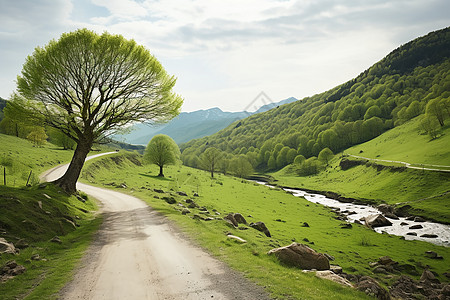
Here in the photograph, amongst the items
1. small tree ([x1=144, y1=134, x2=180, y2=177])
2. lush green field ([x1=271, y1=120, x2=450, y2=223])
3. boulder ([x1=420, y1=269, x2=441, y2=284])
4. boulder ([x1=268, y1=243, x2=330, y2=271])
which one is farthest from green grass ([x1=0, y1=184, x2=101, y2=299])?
lush green field ([x1=271, y1=120, x2=450, y2=223])

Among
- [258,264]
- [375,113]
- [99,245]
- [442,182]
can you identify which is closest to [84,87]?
[99,245]

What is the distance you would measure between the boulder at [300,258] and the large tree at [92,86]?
71.3 ft

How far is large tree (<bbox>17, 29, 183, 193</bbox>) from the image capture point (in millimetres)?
24078

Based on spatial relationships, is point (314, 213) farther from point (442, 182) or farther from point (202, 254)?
point (202, 254)

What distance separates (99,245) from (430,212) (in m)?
62.9

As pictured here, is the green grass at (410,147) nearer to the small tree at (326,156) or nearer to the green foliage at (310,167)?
the small tree at (326,156)

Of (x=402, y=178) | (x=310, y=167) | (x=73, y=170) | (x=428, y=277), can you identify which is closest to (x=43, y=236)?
(x=73, y=170)

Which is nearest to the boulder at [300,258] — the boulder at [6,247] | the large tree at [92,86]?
the boulder at [6,247]

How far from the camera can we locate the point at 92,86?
1026 inches

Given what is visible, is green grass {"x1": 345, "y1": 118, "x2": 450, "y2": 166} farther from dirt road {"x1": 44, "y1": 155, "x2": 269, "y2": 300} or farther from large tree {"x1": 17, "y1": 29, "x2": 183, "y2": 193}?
dirt road {"x1": 44, "y1": 155, "x2": 269, "y2": 300}

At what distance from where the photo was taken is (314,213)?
52.4 metres

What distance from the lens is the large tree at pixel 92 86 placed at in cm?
2408

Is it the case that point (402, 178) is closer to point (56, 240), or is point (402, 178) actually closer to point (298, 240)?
point (298, 240)

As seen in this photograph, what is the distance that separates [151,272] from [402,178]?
86.2m
